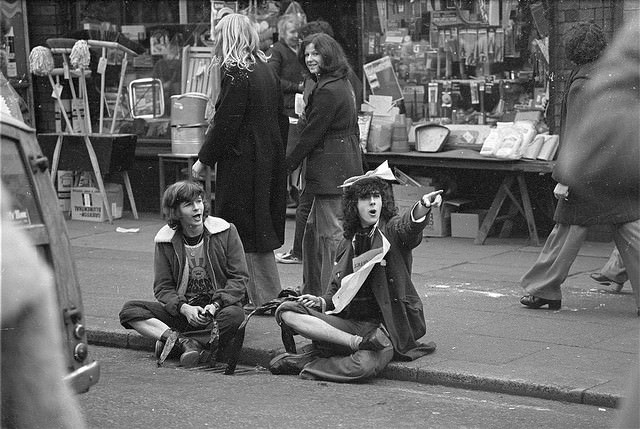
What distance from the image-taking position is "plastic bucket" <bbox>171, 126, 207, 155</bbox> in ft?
41.5

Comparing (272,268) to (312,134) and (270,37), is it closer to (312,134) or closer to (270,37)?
(312,134)

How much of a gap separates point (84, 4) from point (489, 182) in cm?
573

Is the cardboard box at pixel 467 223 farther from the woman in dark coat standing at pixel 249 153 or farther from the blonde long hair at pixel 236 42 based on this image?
the blonde long hair at pixel 236 42

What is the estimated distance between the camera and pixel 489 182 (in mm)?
11648

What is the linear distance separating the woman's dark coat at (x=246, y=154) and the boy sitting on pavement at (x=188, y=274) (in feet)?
2.46

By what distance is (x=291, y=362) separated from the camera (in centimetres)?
691

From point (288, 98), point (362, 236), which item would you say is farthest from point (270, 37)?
point (362, 236)

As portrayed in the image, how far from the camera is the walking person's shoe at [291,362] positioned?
22.6 feet

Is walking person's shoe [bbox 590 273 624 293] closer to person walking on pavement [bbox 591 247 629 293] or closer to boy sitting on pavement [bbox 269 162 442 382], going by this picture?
person walking on pavement [bbox 591 247 629 293]

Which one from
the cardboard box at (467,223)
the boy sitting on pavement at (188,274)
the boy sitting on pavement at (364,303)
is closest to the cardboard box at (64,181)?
→ the cardboard box at (467,223)

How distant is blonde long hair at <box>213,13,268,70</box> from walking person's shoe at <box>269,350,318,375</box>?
223cm

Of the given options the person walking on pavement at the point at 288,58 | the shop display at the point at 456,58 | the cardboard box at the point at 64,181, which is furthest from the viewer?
the cardboard box at the point at 64,181

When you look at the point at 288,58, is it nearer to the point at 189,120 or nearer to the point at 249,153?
the point at 189,120

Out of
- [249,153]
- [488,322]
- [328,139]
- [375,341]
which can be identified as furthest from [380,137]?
[375,341]
